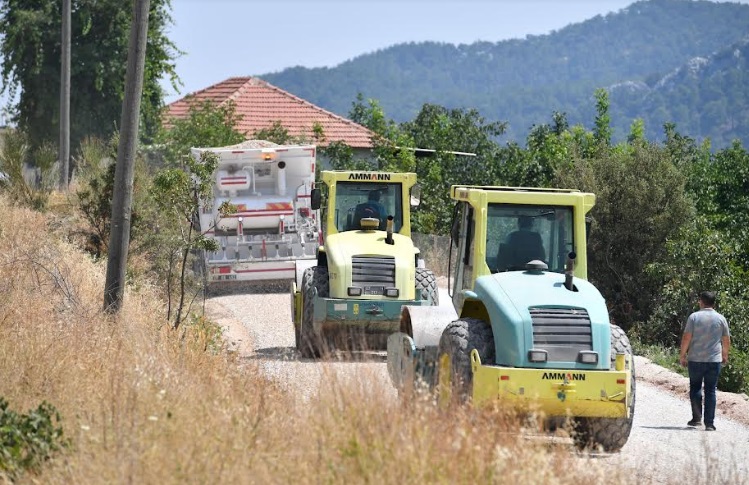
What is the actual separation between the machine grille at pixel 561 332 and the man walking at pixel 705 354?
8.75ft

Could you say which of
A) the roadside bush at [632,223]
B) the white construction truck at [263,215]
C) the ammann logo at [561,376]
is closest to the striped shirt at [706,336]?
the ammann logo at [561,376]

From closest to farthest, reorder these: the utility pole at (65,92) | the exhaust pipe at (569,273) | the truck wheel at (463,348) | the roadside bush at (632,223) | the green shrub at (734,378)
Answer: the truck wheel at (463,348)
the exhaust pipe at (569,273)
the green shrub at (734,378)
the roadside bush at (632,223)
the utility pole at (65,92)

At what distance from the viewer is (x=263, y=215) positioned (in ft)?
84.0

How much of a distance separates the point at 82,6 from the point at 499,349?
32551 millimetres

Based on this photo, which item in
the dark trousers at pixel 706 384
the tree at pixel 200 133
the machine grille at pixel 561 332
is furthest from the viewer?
the tree at pixel 200 133

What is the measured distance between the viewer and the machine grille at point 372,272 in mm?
16922

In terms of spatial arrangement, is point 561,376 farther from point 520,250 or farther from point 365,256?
point 365,256

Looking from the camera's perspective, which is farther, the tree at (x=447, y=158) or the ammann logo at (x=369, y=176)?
the tree at (x=447, y=158)

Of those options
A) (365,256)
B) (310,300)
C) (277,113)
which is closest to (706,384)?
(365,256)

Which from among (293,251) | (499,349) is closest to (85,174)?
(293,251)

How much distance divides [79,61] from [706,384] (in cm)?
3185

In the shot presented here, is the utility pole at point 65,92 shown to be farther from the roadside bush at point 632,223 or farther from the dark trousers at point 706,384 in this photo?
the dark trousers at point 706,384

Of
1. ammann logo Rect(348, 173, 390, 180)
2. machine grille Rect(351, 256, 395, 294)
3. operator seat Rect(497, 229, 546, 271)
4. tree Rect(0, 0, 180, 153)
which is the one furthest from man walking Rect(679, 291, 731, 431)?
tree Rect(0, 0, 180, 153)

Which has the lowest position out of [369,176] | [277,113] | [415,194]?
[415,194]
